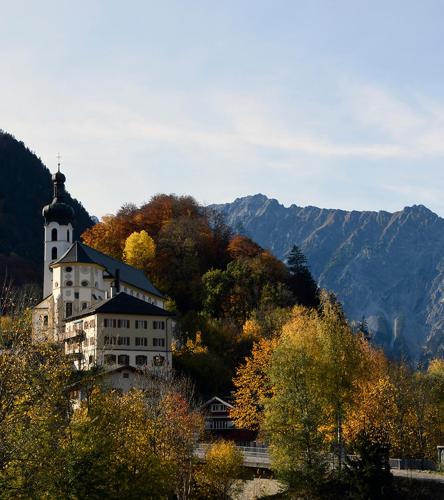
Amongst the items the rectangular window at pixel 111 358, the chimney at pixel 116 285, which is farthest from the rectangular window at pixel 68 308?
the rectangular window at pixel 111 358

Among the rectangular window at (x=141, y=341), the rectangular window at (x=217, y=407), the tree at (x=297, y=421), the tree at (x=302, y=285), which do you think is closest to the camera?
the tree at (x=297, y=421)

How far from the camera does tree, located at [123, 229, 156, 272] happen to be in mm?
140875

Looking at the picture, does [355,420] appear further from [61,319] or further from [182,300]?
[182,300]

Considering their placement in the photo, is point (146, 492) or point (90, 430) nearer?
point (90, 430)

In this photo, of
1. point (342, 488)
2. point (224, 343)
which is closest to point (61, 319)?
point (224, 343)

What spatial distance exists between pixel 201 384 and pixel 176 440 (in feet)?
120

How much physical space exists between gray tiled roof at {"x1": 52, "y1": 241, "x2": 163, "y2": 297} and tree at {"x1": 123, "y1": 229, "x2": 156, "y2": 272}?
21.9 ft

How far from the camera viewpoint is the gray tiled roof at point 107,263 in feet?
392

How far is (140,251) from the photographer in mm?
141375

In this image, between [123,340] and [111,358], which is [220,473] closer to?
[111,358]

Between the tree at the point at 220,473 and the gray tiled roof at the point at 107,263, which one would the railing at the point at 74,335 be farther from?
the tree at the point at 220,473

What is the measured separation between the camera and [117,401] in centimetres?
6097

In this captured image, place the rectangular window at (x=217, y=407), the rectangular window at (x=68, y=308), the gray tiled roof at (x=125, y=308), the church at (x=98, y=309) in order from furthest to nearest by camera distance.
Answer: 1. the rectangular window at (x=68, y=308)
2. the gray tiled roof at (x=125, y=308)
3. the church at (x=98, y=309)
4. the rectangular window at (x=217, y=407)

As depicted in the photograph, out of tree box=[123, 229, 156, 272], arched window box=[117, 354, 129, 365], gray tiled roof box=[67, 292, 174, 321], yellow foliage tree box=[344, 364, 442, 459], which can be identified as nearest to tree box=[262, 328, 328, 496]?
yellow foliage tree box=[344, 364, 442, 459]
